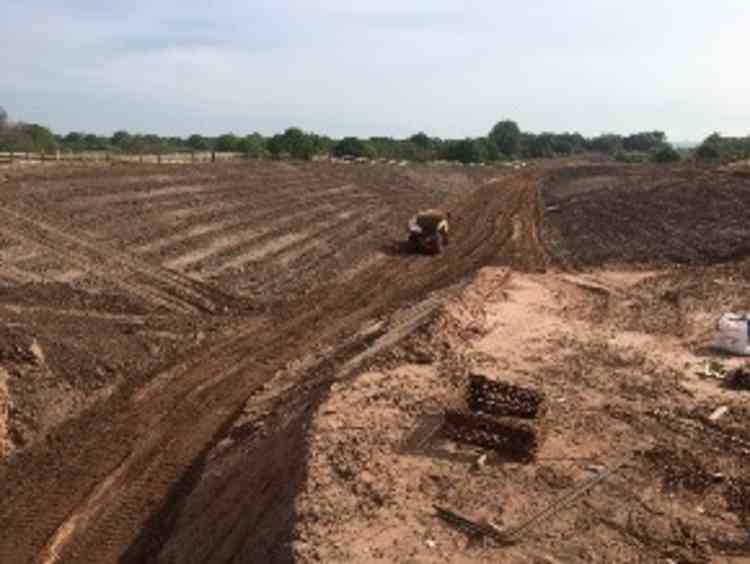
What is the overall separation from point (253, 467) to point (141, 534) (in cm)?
→ 210

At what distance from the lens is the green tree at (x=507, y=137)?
141 metres

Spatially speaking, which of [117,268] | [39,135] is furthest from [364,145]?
[117,268]

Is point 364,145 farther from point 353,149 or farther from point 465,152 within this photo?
point 465,152

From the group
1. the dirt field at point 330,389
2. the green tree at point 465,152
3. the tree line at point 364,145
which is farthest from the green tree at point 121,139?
the dirt field at point 330,389

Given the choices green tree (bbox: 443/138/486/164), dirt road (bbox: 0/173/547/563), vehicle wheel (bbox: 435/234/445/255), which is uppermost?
green tree (bbox: 443/138/486/164)

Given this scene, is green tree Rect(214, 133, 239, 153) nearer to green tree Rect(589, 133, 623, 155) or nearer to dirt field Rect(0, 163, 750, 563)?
dirt field Rect(0, 163, 750, 563)

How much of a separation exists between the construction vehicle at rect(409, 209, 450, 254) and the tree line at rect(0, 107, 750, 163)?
34.0 metres

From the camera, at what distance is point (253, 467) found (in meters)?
15.8

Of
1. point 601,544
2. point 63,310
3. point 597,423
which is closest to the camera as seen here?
point 601,544

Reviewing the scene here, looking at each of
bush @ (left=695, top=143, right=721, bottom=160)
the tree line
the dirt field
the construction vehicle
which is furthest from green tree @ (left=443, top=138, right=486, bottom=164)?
the construction vehicle

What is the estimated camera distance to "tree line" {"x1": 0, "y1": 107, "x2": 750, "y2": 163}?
80188 millimetres

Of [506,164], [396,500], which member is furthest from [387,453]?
[506,164]

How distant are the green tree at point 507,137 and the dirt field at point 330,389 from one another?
98828 millimetres

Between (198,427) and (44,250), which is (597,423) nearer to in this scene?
(198,427)
